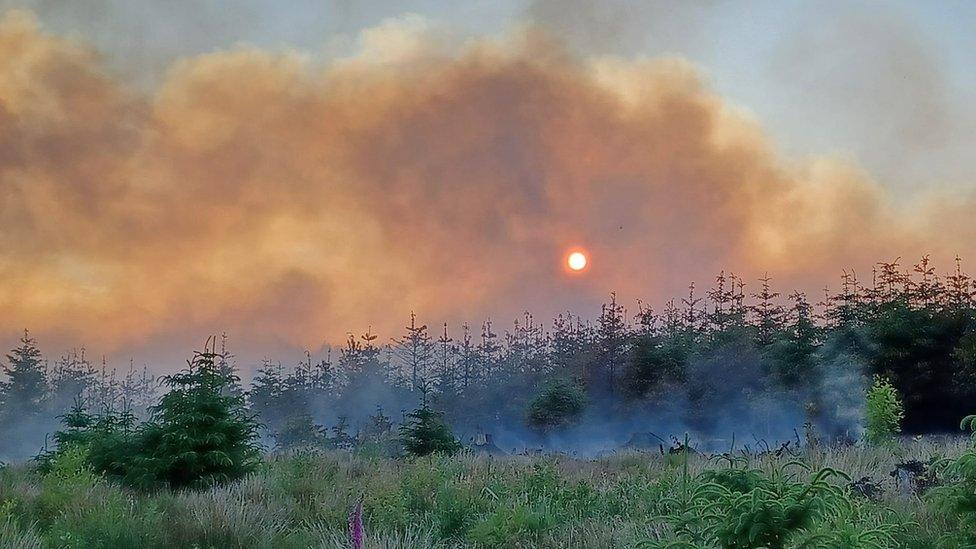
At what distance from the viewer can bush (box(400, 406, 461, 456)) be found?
18.3m

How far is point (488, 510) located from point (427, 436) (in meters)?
9.95

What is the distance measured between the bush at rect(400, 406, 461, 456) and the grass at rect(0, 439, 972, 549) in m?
6.01

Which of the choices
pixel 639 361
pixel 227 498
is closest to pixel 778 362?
pixel 639 361

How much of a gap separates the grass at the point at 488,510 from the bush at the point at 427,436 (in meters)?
6.01

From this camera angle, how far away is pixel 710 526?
3283 mm

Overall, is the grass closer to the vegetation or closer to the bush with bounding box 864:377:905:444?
the vegetation

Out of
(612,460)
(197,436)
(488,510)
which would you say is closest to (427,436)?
(612,460)

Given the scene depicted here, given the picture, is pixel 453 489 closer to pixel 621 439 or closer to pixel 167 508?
pixel 167 508

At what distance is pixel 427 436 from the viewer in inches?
724

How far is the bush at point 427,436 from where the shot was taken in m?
18.3

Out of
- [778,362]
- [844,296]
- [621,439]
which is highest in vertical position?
[844,296]

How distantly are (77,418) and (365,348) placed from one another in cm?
4262

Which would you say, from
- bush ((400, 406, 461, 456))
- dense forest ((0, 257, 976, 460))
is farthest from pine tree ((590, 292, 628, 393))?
bush ((400, 406, 461, 456))

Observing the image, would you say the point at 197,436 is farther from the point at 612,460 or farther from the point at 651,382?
the point at 651,382
